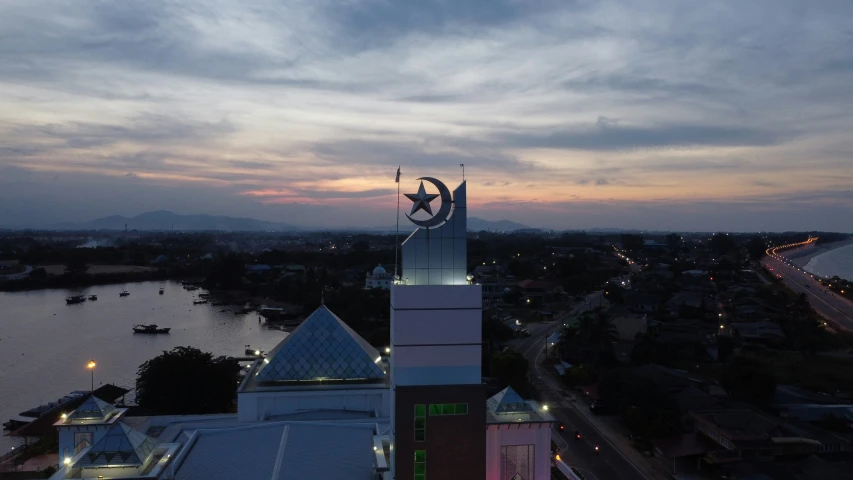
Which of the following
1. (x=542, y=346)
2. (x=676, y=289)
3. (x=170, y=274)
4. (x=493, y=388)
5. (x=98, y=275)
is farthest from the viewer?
(x=170, y=274)

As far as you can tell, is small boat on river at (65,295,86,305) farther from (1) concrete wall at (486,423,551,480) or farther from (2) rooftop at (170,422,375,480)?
(1) concrete wall at (486,423,551,480)

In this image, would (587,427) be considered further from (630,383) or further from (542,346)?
(542,346)

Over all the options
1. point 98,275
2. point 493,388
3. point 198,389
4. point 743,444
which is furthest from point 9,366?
point 98,275

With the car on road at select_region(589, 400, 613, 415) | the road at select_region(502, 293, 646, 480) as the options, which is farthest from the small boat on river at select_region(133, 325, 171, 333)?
the car on road at select_region(589, 400, 613, 415)

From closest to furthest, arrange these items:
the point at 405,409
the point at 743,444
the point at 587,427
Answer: the point at 405,409 < the point at 743,444 < the point at 587,427

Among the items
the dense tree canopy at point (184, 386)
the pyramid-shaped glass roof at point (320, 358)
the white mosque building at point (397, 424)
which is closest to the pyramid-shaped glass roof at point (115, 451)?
the white mosque building at point (397, 424)

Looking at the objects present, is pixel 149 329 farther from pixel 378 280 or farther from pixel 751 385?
pixel 751 385
